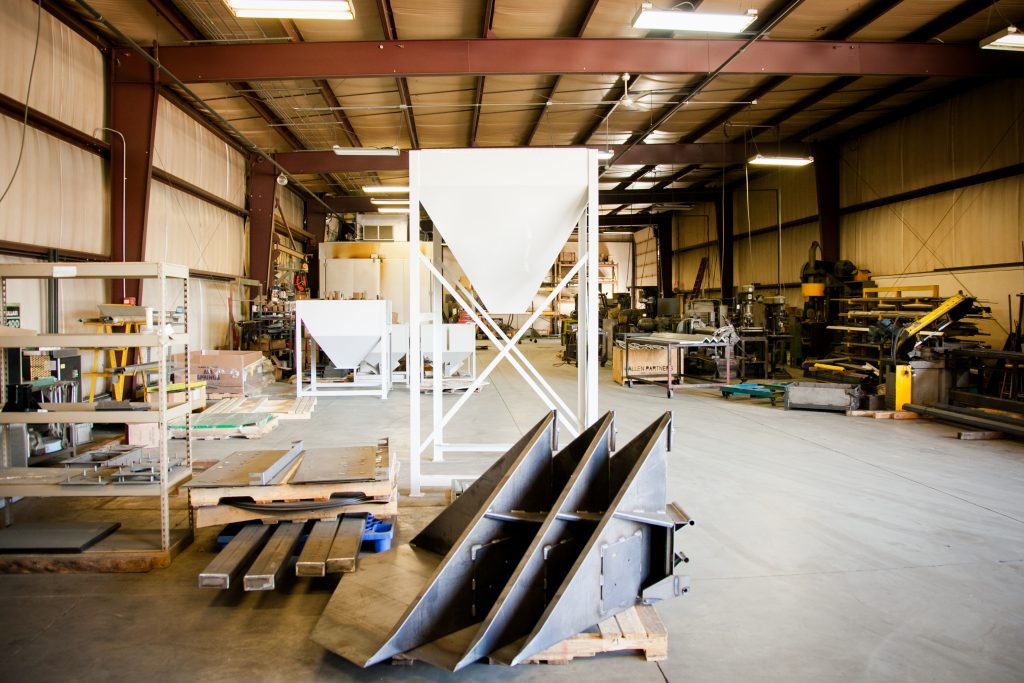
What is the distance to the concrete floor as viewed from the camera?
2.50 metres

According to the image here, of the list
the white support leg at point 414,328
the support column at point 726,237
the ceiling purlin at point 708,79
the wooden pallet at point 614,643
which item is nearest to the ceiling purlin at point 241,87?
the white support leg at point 414,328

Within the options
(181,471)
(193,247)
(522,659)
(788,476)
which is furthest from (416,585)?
(193,247)

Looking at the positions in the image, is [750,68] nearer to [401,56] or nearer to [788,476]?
[401,56]

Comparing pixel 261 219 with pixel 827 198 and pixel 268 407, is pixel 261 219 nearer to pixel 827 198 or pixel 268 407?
pixel 268 407

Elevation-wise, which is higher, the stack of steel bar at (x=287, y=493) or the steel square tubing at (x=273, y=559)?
the stack of steel bar at (x=287, y=493)

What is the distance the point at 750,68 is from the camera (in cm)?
920

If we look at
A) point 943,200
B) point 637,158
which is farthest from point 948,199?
point 637,158

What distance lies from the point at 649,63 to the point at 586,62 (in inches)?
39.4

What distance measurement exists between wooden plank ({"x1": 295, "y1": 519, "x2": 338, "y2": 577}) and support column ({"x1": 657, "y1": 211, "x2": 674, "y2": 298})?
75.7 feet

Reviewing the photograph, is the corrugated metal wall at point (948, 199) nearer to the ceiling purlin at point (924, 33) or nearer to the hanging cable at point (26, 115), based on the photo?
the ceiling purlin at point (924, 33)

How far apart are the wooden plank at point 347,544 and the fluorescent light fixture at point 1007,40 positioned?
8.98 metres

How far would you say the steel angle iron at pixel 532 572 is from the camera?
2418mm

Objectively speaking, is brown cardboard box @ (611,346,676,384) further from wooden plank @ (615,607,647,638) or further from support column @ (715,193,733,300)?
wooden plank @ (615,607,647,638)

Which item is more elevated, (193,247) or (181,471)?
(193,247)
